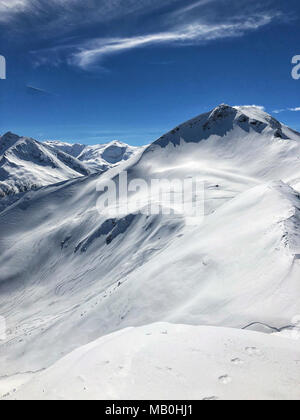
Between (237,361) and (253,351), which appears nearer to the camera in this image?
(237,361)

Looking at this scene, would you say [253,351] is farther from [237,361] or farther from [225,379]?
[225,379]

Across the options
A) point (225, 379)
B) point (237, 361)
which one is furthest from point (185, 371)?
point (237, 361)

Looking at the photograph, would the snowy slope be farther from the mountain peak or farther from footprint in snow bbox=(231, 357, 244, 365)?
the mountain peak

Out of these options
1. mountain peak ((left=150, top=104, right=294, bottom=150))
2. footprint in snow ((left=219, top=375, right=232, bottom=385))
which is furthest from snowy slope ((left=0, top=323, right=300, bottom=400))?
mountain peak ((left=150, top=104, right=294, bottom=150))

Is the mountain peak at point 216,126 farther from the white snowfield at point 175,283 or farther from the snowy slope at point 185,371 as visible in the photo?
the snowy slope at point 185,371

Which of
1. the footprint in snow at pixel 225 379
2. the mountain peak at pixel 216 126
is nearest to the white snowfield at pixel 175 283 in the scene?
the footprint in snow at pixel 225 379
